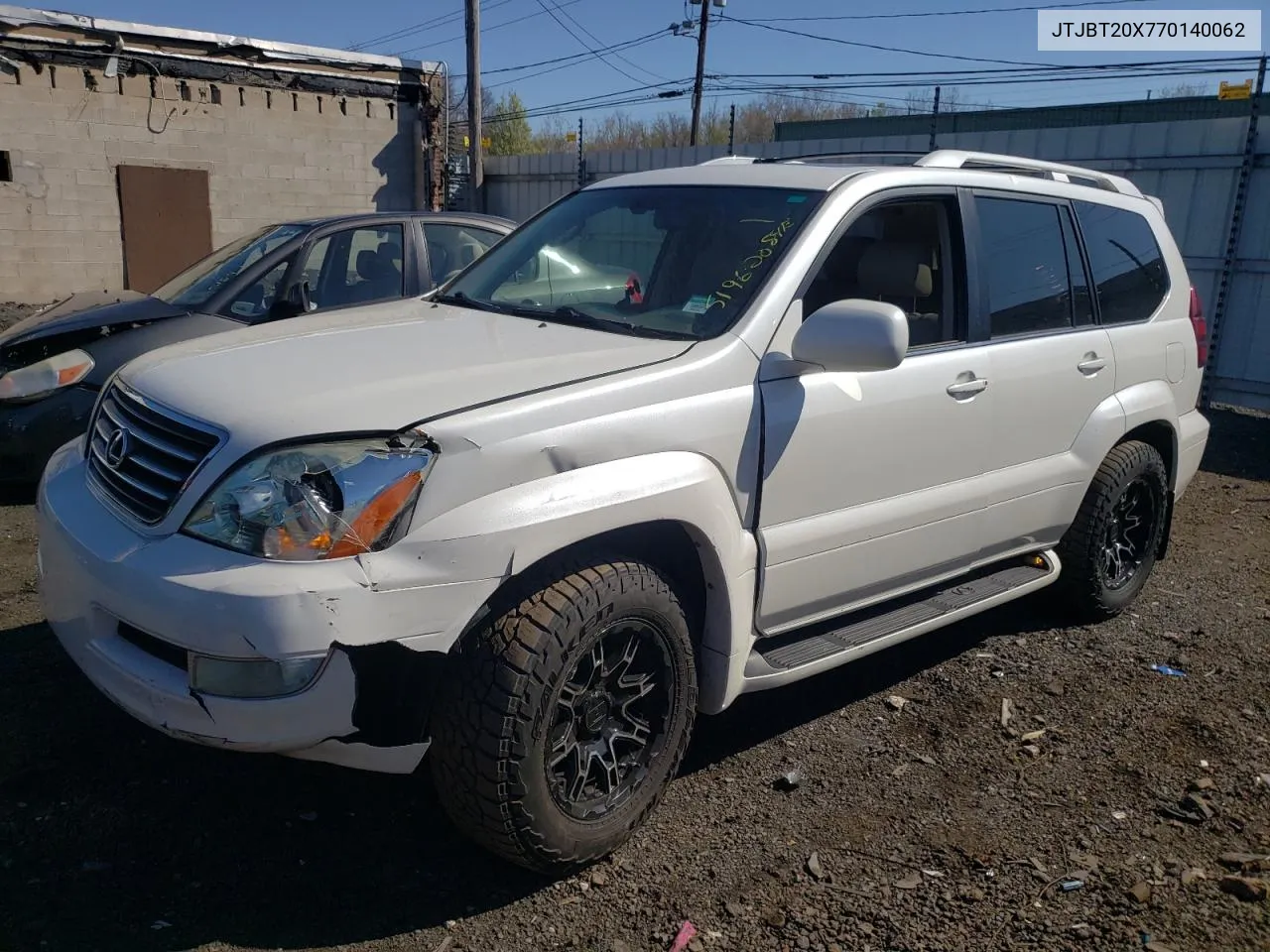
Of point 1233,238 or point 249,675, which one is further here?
point 1233,238

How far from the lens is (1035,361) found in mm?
3967

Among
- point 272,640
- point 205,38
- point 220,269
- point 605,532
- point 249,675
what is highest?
point 205,38

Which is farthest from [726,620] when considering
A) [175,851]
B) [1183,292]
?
[1183,292]

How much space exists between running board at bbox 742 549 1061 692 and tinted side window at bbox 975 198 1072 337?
972 mm

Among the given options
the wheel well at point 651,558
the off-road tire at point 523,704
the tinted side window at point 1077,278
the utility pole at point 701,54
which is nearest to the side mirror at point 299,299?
the wheel well at point 651,558

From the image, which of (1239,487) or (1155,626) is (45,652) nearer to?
(1155,626)

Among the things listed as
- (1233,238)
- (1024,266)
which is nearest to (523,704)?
(1024,266)

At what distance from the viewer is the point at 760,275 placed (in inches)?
126

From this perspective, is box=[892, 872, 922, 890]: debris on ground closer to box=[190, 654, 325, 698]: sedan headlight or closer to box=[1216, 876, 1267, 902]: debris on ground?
box=[1216, 876, 1267, 902]: debris on ground

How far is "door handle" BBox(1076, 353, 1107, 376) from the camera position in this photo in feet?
13.8

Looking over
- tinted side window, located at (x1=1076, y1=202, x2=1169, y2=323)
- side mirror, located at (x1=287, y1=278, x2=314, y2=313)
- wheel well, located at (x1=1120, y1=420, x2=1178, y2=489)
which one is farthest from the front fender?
side mirror, located at (x1=287, y1=278, x2=314, y2=313)

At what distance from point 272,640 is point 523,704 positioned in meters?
0.60

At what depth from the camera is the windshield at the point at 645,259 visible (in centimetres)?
326

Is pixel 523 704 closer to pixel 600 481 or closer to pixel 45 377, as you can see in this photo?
pixel 600 481
